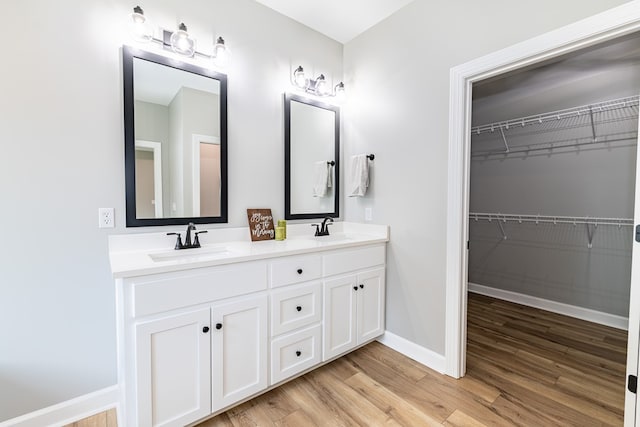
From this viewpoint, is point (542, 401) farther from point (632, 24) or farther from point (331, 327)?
point (632, 24)

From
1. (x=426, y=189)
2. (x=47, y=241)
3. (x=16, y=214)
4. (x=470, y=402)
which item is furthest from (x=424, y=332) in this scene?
(x=16, y=214)

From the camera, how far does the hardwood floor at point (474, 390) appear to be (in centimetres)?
160

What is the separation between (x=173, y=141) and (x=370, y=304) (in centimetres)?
184

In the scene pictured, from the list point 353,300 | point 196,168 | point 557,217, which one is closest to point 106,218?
point 196,168

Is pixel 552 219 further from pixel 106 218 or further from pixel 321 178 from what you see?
pixel 106 218

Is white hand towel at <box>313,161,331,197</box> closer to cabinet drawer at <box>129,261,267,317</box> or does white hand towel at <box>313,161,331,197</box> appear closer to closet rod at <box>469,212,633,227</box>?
cabinet drawer at <box>129,261,267,317</box>

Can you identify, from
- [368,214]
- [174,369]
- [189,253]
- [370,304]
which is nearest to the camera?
[174,369]

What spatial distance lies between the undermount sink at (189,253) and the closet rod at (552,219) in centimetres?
320

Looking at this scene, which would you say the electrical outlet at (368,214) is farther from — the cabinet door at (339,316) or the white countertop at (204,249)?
the cabinet door at (339,316)

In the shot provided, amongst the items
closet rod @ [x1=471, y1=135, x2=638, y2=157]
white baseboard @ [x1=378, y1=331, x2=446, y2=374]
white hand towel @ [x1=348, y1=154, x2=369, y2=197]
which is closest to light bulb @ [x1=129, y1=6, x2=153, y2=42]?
white hand towel @ [x1=348, y1=154, x2=369, y2=197]

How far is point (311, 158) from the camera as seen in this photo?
2.53m

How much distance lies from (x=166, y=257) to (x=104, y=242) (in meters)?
0.34

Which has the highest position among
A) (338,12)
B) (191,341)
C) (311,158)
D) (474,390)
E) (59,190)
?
(338,12)

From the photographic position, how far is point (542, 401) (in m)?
1.73
